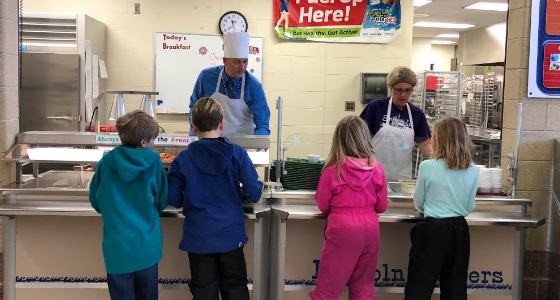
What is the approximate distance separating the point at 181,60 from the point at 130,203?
145 inches

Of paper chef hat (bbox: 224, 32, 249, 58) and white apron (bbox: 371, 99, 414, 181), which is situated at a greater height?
paper chef hat (bbox: 224, 32, 249, 58)

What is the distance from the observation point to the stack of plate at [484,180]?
116 inches

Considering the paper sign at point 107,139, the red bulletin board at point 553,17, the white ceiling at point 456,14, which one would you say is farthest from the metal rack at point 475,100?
the paper sign at point 107,139

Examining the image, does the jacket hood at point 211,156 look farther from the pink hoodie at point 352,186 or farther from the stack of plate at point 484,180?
the stack of plate at point 484,180

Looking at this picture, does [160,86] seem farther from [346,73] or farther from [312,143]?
[312,143]

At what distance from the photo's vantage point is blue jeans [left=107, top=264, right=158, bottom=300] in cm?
246

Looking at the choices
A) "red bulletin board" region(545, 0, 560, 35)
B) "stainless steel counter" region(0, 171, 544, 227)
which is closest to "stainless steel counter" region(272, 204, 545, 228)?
"stainless steel counter" region(0, 171, 544, 227)

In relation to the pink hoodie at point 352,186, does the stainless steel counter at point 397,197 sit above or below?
below

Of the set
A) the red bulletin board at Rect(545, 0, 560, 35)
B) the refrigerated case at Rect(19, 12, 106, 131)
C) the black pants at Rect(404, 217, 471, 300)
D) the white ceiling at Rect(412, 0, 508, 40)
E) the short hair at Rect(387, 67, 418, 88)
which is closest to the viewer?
the black pants at Rect(404, 217, 471, 300)

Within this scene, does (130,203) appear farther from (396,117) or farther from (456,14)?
(456,14)

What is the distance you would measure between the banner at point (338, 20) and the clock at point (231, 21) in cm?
34

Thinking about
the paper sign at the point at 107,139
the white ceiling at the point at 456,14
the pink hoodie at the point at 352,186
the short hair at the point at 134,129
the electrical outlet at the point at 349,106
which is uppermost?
the white ceiling at the point at 456,14

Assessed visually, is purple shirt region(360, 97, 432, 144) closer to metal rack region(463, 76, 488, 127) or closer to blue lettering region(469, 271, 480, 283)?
blue lettering region(469, 271, 480, 283)

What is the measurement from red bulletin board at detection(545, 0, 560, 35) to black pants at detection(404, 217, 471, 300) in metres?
1.36
